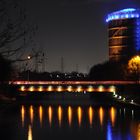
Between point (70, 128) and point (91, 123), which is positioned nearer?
point (70, 128)

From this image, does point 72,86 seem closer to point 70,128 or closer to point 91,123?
point 91,123

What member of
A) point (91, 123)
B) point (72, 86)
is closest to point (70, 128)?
point (91, 123)

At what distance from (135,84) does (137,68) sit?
43.3 feet

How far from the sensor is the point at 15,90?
142500mm

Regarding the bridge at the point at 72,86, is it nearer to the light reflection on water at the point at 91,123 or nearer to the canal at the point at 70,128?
the light reflection on water at the point at 91,123

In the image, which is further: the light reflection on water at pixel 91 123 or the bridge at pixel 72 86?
the bridge at pixel 72 86

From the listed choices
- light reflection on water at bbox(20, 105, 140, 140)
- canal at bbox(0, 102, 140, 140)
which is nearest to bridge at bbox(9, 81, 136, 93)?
light reflection on water at bbox(20, 105, 140, 140)

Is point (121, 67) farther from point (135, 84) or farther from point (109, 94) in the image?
point (135, 84)

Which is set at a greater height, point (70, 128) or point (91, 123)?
point (70, 128)

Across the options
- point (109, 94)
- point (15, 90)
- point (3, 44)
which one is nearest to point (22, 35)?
point (3, 44)

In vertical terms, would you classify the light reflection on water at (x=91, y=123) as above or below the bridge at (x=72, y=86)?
below

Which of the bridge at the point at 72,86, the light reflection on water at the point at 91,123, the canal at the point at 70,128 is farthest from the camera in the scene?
the bridge at the point at 72,86

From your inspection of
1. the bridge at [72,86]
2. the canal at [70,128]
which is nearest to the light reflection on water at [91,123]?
the canal at [70,128]

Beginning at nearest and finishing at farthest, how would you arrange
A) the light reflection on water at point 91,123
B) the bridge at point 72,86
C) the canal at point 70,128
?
the canal at point 70,128, the light reflection on water at point 91,123, the bridge at point 72,86
